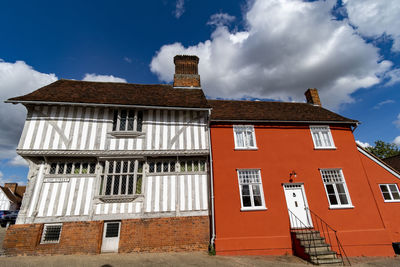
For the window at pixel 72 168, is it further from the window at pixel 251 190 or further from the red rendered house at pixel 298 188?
the window at pixel 251 190

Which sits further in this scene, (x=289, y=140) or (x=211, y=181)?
(x=289, y=140)

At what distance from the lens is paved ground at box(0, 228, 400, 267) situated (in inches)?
276

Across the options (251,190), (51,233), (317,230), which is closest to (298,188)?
(317,230)

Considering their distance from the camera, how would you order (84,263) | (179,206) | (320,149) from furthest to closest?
(320,149) < (179,206) < (84,263)

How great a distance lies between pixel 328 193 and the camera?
10203 millimetres

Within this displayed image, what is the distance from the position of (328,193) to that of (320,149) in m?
2.56

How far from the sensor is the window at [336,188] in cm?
1007

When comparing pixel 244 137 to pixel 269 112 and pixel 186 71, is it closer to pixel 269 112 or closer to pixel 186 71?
pixel 269 112

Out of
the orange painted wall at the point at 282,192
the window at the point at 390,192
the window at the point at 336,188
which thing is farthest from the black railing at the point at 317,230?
the window at the point at 390,192

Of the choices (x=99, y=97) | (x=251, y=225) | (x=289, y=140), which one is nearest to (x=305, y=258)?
(x=251, y=225)

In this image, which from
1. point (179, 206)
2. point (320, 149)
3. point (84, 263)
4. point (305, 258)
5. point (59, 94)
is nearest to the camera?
point (84, 263)

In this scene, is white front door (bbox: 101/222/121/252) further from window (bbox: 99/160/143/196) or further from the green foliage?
the green foliage

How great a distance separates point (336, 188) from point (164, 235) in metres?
9.81

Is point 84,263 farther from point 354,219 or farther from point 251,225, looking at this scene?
point 354,219
